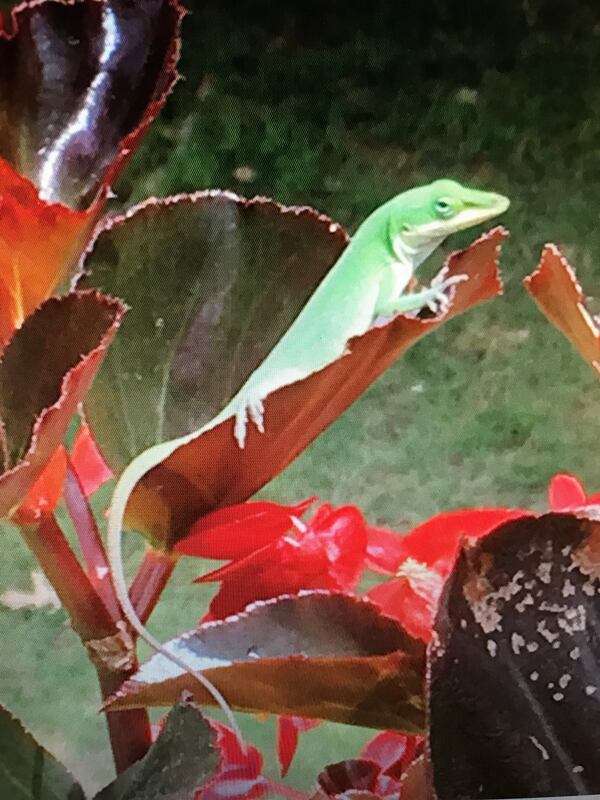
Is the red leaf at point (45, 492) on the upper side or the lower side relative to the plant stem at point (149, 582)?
upper

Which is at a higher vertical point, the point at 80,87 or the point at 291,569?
the point at 80,87

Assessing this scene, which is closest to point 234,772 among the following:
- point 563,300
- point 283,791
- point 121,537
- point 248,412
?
point 283,791

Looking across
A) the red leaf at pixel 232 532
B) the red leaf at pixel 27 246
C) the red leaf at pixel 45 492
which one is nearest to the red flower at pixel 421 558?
the red leaf at pixel 232 532

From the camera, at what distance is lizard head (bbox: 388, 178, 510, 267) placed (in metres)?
1.29

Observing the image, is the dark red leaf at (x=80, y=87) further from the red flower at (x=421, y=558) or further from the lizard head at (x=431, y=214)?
the red flower at (x=421, y=558)

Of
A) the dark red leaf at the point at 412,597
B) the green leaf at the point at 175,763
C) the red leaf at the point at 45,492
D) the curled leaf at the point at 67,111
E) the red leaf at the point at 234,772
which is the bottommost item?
the red leaf at the point at 234,772

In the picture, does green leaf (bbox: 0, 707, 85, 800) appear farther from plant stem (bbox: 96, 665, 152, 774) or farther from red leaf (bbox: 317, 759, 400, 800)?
red leaf (bbox: 317, 759, 400, 800)

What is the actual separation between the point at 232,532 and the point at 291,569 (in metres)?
0.08

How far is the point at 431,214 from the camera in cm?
129

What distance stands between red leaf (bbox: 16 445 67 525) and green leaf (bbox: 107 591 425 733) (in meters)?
0.20

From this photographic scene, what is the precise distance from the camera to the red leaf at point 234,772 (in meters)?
1.23

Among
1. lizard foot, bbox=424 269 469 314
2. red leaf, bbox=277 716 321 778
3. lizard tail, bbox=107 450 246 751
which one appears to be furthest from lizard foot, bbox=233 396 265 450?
red leaf, bbox=277 716 321 778

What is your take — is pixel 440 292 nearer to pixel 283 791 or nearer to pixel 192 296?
pixel 192 296

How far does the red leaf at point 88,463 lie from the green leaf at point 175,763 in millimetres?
252
